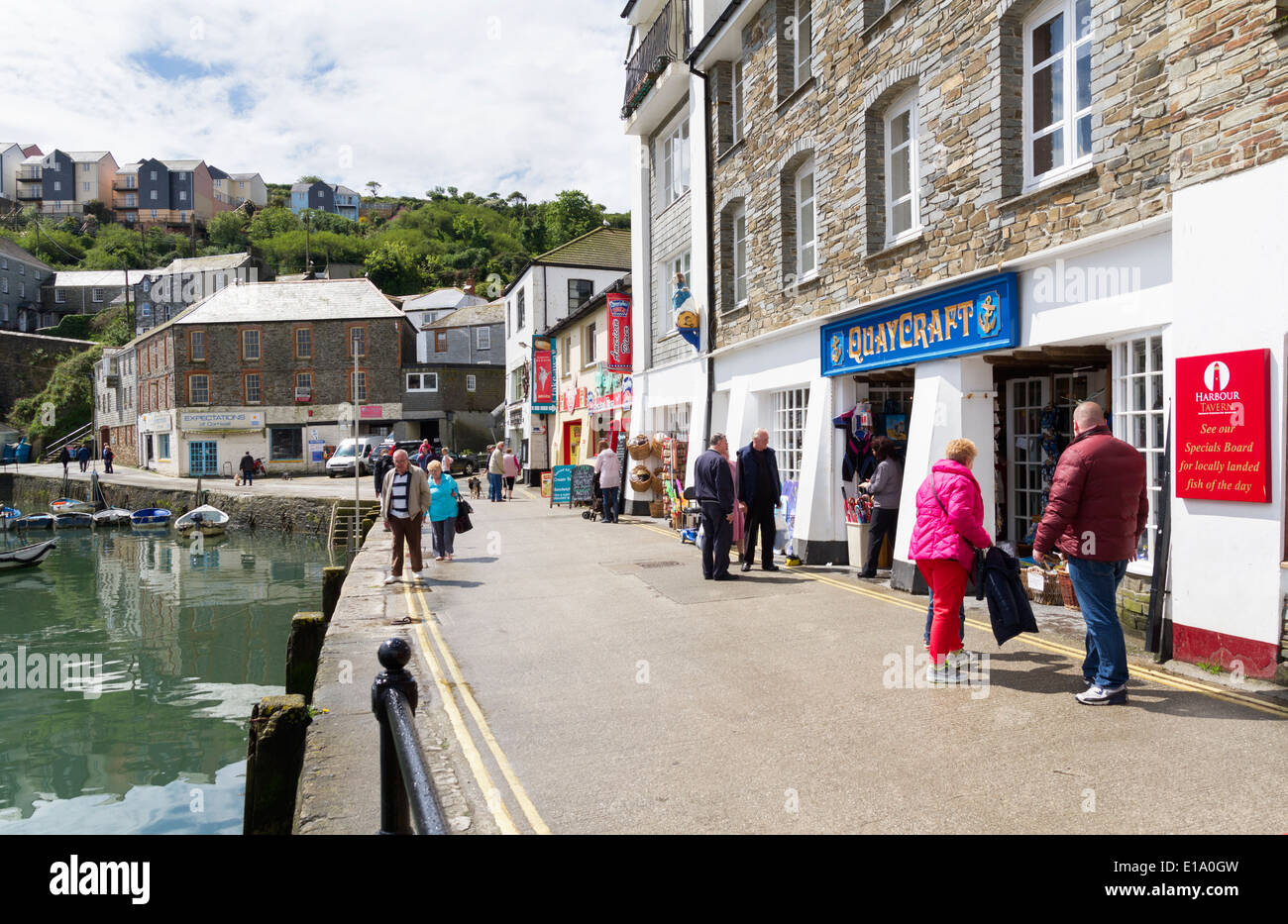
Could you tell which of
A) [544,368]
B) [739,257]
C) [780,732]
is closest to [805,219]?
[739,257]

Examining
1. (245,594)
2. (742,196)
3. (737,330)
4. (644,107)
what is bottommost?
(245,594)

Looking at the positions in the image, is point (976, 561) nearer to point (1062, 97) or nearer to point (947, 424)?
point (947, 424)

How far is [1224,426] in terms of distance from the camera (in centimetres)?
651

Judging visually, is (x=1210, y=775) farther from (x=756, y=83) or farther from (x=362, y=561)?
(x=756, y=83)

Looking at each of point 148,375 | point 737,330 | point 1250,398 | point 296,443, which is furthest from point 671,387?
point 148,375

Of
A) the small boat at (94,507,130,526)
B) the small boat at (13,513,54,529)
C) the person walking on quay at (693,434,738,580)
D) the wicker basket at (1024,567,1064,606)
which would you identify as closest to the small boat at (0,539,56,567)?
the small boat at (94,507,130,526)

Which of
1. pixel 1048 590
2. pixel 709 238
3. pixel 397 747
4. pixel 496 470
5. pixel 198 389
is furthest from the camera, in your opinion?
pixel 198 389

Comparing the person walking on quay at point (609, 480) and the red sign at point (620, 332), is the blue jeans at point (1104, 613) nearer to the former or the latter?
the person walking on quay at point (609, 480)

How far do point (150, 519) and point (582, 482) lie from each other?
21.8m

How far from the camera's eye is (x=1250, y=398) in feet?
20.5

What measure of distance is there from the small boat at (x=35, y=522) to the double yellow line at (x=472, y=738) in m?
34.9

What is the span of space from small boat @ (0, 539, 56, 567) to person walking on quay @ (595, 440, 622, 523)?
62.1ft

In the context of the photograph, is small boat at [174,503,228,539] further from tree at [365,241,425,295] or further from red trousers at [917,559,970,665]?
tree at [365,241,425,295]

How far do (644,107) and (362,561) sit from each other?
39.5 feet
